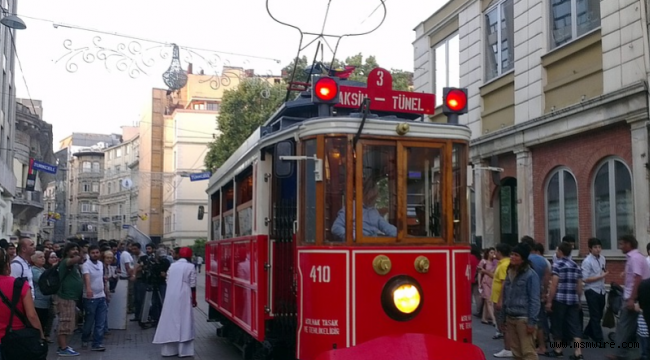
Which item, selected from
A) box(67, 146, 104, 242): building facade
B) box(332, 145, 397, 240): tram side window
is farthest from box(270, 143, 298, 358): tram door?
box(67, 146, 104, 242): building facade

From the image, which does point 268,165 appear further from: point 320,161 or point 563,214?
point 563,214

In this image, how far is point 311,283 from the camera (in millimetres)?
6586

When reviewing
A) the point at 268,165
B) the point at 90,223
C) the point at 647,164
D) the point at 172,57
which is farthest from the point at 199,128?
the point at 268,165

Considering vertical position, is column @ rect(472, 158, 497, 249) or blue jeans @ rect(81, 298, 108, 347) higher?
column @ rect(472, 158, 497, 249)

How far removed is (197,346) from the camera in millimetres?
11945

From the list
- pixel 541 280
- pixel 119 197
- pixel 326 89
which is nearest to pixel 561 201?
pixel 541 280

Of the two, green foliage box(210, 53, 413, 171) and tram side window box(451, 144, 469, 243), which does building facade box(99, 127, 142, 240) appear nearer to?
green foliage box(210, 53, 413, 171)

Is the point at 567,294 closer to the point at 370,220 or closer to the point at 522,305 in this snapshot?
the point at 522,305

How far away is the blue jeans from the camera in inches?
444

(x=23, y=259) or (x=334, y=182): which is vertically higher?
(x=334, y=182)

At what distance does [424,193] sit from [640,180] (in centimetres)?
849

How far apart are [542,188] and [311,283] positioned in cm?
1201

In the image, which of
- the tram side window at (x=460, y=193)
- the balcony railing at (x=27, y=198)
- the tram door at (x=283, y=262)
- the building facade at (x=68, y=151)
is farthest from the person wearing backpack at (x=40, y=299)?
the building facade at (x=68, y=151)

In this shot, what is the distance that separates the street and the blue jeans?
0.77 ft
